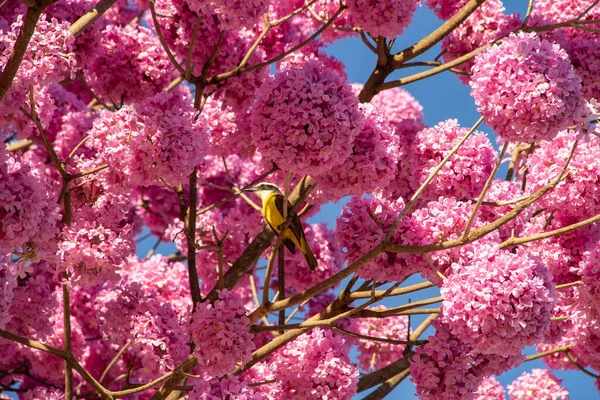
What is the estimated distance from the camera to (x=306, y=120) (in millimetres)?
3896

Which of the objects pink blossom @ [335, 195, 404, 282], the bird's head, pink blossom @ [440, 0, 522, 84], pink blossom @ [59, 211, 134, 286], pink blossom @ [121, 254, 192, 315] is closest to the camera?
pink blossom @ [335, 195, 404, 282]

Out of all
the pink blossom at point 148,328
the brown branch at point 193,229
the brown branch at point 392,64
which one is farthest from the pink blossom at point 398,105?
the pink blossom at point 148,328

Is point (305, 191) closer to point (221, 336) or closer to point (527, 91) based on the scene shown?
point (221, 336)

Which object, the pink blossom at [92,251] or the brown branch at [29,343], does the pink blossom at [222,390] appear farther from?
the pink blossom at [92,251]

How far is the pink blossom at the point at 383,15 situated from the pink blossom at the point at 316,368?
220 cm

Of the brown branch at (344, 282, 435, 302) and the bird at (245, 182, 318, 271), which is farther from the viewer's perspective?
the bird at (245, 182, 318, 271)

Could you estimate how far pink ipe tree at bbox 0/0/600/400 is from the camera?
12.8ft

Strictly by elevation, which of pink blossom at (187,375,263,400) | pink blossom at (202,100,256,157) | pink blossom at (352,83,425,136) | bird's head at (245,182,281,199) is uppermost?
pink blossom at (352,83,425,136)

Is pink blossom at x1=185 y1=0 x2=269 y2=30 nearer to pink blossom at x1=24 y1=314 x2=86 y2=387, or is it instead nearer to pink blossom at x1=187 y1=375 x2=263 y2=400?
pink blossom at x1=187 y1=375 x2=263 y2=400

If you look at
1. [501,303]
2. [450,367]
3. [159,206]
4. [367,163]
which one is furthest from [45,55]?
[159,206]

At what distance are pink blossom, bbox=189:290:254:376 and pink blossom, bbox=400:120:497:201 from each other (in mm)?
1546

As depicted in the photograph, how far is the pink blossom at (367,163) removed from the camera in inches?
172

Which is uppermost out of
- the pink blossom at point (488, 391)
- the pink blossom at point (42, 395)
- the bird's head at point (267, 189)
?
the bird's head at point (267, 189)

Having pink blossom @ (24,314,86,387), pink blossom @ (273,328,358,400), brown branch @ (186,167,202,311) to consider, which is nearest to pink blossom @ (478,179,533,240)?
pink blossom @ (273,328,358,400)
